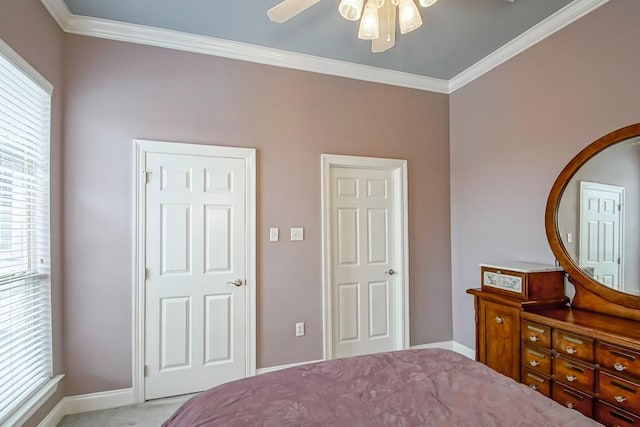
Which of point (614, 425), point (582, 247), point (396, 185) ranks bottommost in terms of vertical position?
point (614, 425)

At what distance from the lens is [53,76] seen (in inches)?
91.6

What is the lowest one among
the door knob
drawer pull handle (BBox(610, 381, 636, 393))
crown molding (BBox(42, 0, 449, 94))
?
drawer pull handle (BBox(610, 381, 636, 393))

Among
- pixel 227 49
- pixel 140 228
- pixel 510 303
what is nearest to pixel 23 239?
pixel 140 228

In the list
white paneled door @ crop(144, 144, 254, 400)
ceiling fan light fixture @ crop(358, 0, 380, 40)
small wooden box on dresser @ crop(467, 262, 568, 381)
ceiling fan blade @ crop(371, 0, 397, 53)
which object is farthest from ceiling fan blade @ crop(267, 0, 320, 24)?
small wooden box on dresser @ crop(467, 262, 568, 381)

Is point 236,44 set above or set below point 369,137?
above

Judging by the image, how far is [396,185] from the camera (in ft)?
11.3

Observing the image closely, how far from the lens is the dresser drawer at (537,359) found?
2.10 meters

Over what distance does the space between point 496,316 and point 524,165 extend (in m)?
1.28

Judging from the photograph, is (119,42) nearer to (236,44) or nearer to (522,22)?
(236,44)

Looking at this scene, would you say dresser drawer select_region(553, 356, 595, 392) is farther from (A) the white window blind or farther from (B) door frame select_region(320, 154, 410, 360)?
(A) the white window blind

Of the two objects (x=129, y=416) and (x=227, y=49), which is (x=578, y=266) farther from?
(x=129, y=416)

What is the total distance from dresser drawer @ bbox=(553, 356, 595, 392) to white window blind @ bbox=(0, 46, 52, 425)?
3.12 m

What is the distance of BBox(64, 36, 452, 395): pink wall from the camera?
2.51m

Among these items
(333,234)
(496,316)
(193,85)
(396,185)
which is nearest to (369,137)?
(396,185)
